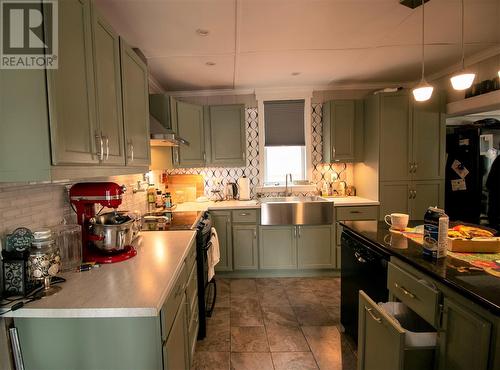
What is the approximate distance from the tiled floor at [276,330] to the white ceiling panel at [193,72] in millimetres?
2531

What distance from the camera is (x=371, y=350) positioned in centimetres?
132

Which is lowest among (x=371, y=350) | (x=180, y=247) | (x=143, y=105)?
(x=371, y=350)

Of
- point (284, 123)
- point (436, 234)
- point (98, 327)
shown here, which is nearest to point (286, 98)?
point (284, 123)

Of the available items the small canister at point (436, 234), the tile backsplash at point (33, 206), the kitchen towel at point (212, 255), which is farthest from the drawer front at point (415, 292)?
the tile backsplash at point (33, 206)

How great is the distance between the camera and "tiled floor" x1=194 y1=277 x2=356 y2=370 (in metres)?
1.89

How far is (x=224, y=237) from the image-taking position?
10.7 feet

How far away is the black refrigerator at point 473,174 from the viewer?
11.1ft

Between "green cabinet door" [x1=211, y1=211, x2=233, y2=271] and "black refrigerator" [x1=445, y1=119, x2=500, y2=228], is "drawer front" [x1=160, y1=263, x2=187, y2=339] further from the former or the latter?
"black refrigerator" [x1=445, y1=119, x2=500, y2=228]

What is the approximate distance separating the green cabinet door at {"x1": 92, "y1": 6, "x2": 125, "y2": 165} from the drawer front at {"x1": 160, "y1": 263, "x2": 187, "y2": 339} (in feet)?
2.45

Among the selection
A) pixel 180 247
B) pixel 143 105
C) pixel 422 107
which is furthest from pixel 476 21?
pixel 180 247

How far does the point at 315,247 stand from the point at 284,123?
6.02 feet

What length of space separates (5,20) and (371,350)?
2.10 metres

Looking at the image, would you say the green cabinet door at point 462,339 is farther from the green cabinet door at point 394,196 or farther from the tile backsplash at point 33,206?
the green cabinet door at point 394,196

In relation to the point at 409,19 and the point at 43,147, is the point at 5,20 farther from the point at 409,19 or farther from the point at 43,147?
the point at 409,19
